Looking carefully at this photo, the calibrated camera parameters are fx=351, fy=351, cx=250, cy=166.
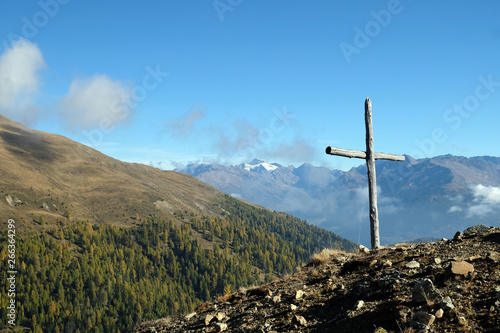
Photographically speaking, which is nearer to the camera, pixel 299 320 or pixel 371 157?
pixel 299 320

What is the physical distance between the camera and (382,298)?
1081cm

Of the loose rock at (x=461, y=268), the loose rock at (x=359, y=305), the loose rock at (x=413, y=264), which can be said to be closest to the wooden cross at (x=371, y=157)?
the loose rock at (x=413, y=264)

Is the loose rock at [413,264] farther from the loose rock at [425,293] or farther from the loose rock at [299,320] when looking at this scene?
the loose rock at [299,320]

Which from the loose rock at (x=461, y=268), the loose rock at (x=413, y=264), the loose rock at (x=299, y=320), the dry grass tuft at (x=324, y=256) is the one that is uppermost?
the dry grass tuft at (x=324, y=256)

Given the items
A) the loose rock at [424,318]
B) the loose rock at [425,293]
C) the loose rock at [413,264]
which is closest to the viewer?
the loose rock at [424,318]

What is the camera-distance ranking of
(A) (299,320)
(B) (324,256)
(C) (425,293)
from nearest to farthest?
(C) (425,293) < (A) (299,320) < (B) (324,256)

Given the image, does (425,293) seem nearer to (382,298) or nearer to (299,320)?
(382,298)

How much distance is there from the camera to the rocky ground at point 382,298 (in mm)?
8734

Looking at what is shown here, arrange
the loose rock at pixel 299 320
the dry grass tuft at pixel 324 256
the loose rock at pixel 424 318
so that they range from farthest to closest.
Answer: the dry grass tuft at pixel 324 256, the loose rock at pixel 299 320, the loose rock at pixel 424 318

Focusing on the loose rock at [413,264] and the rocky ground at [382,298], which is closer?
the rocky ground at [382,298]

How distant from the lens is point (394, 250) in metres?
16.7

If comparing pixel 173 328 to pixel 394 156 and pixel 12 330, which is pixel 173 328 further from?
pixel 12 330

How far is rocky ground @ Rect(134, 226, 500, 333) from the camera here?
873cm

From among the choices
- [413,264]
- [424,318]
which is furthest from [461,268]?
[424,318]
